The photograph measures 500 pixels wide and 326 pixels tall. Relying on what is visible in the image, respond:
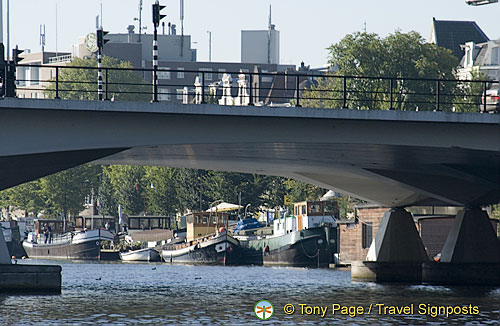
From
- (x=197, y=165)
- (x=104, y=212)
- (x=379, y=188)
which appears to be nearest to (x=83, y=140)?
(x=197, y=165)

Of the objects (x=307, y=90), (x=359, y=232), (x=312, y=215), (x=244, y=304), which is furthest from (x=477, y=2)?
(x=307, y=90)

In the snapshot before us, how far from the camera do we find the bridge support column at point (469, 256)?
178ft

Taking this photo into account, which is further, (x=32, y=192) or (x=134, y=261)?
(x=32, y=192)

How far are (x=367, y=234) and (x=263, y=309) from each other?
45.2 m

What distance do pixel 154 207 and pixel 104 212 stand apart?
66.6 feet

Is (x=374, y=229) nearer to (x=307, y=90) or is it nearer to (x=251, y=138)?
(x=307, y=90)

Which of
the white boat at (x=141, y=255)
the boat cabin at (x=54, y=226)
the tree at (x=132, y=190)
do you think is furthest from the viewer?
the tree at (x=132, y=190)

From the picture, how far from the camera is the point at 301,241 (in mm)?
91062

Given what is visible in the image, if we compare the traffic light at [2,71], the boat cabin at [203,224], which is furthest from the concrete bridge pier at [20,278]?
the boat cabin at [203,224]

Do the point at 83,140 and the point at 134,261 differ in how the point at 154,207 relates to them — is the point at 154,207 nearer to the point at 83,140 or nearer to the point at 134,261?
the point at 134,261

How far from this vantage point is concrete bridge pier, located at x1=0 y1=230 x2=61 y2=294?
138ft

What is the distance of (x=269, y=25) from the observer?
18500 centimetres

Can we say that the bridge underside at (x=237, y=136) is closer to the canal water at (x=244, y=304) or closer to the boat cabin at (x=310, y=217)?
the canal water at (x=244, y=304)

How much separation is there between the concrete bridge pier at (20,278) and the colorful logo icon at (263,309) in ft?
26.8
